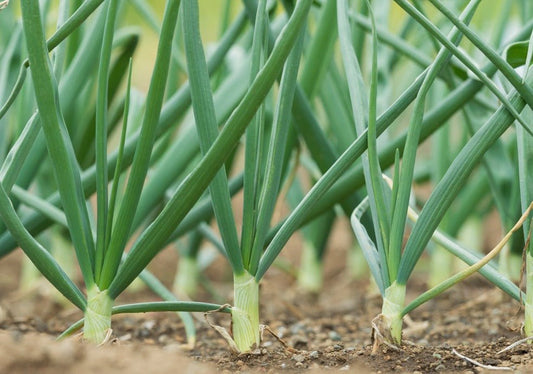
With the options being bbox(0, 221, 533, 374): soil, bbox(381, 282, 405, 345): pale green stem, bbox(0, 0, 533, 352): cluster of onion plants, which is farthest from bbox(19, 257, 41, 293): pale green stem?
bbox(381, 282, 405, 345): pale green stem

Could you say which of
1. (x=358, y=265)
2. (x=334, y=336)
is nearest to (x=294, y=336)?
(x=334, y=336)

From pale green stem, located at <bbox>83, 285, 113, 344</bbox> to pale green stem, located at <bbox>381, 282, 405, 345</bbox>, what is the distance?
309 mm

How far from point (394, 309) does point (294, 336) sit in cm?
37

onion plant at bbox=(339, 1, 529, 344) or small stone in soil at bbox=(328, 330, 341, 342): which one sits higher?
onion plant at bbox=(339, 1, 529, 344)

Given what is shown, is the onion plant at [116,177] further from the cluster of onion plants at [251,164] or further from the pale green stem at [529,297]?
the pale green stem at [529,297]

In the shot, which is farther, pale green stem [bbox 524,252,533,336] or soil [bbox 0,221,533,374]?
pale green stem [bbox 524,252,533,336]

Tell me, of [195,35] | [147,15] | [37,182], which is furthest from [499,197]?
[37,182]

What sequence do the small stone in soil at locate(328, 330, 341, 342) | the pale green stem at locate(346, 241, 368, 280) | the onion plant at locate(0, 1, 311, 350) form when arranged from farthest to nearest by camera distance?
the pale green stem at locate(346, 241, 368, 280) → the small stone in soil at locate(328, 330, 341, 342) → the onion plant at locate(0, 1, 311, 350)

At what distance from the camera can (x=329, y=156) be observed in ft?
3.82

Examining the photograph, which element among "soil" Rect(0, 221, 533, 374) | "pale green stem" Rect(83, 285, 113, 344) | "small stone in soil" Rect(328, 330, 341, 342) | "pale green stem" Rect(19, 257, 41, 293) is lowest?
"small stone in soil" Rect(328, 330, 341, 342)

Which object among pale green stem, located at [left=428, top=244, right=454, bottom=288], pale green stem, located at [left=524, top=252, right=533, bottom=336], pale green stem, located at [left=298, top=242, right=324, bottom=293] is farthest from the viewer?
pale green stem, located at [left=298, top=242, right=324, bottom=293]

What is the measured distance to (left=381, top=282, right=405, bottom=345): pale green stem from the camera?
839mm

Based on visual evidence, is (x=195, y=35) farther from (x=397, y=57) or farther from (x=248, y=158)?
(x=397, y=57)

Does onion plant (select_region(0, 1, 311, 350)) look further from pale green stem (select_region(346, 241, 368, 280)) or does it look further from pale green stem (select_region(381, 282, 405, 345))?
pale green stem (select_region(346, 241, 368, 280))
